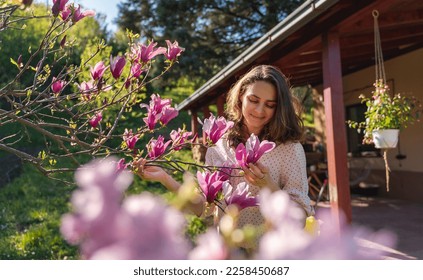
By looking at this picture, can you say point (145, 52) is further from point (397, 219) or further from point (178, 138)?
point (397, 219)

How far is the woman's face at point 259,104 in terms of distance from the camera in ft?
4.76

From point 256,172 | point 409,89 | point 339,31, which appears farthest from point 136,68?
point 409,89

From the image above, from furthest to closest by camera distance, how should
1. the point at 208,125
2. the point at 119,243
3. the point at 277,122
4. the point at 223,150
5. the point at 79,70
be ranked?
the point at 79,70 → the point at 223,150 → the point at 277,122 → the point at 208,125 → the point at 119,243

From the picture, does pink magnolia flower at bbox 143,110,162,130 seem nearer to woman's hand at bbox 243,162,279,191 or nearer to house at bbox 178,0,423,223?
woman's hand at bbox 243,162,279,191

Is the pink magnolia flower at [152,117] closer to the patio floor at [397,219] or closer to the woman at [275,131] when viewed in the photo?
the woman at [275,131]

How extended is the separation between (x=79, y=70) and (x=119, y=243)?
1660 millimetres

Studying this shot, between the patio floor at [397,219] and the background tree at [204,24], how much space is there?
5.89 m

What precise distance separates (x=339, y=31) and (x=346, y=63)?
343 centimetres

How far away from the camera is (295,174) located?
1462mm

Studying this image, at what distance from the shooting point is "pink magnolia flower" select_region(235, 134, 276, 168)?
2.58 ft

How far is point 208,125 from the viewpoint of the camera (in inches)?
43.1

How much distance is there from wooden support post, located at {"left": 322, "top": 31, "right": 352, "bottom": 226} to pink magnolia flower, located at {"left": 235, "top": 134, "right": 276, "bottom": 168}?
2.62 metres

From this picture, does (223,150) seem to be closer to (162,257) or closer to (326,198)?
(162,257)
